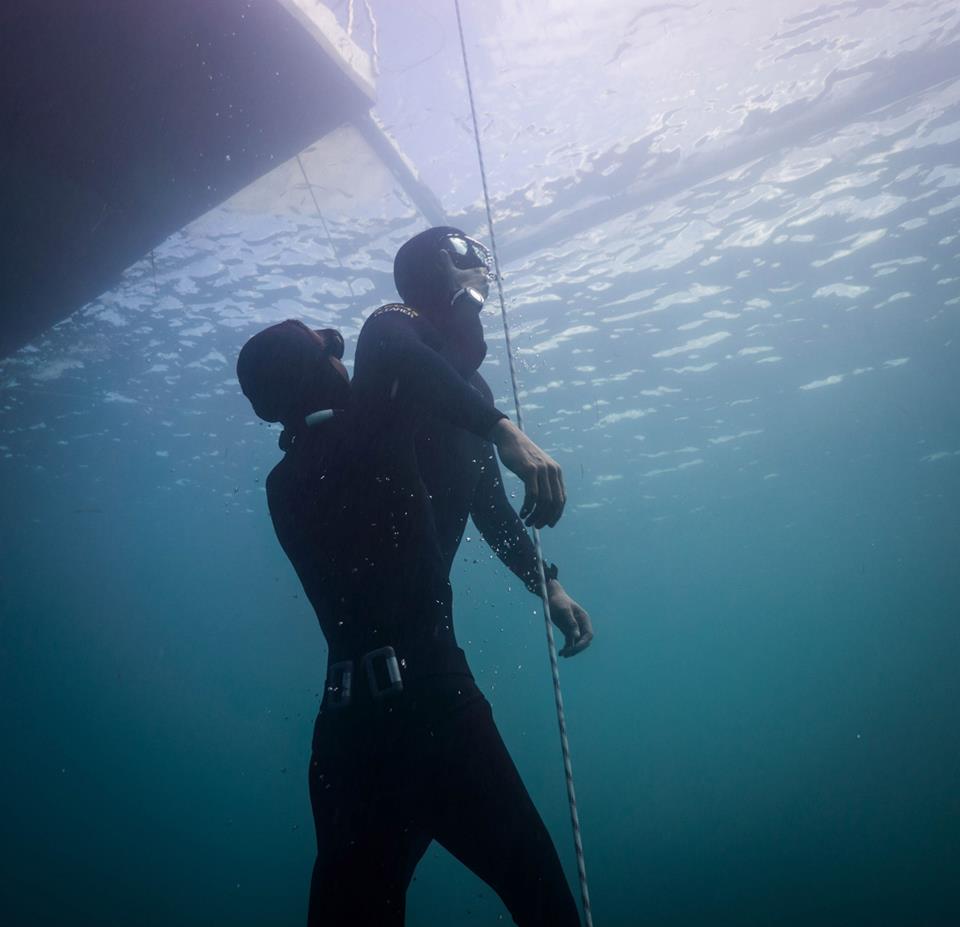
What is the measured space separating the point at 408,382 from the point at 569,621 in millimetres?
1366

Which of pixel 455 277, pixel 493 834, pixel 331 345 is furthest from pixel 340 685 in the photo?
pixel 455 277

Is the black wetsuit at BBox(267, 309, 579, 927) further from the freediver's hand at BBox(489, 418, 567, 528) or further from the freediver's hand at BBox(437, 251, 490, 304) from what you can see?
the freediver's hand at BBox(437, 251, 490, 304)

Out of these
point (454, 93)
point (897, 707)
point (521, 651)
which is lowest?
point (897, 707)

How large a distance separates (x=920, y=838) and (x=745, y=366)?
39.7 meters

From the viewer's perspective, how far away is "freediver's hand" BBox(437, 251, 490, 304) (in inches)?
96.3

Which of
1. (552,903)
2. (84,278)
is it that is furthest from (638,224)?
(552,903)

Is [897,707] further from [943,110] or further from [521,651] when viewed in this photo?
[943,110]

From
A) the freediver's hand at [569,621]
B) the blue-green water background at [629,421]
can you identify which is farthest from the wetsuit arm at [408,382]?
the blue-green water background at [629,421]

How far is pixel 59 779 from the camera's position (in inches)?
3307

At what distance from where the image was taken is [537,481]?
1.67m

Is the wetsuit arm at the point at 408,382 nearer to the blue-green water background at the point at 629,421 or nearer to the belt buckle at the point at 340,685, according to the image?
the belt buckle at the point at 340,685

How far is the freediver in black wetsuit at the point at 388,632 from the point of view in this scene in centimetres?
156

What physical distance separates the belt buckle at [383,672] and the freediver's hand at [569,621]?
1073mm

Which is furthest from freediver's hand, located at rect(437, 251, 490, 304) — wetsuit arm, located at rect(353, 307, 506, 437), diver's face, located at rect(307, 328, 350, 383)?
diver's face, located at rect(307, 328, 350, 383)
